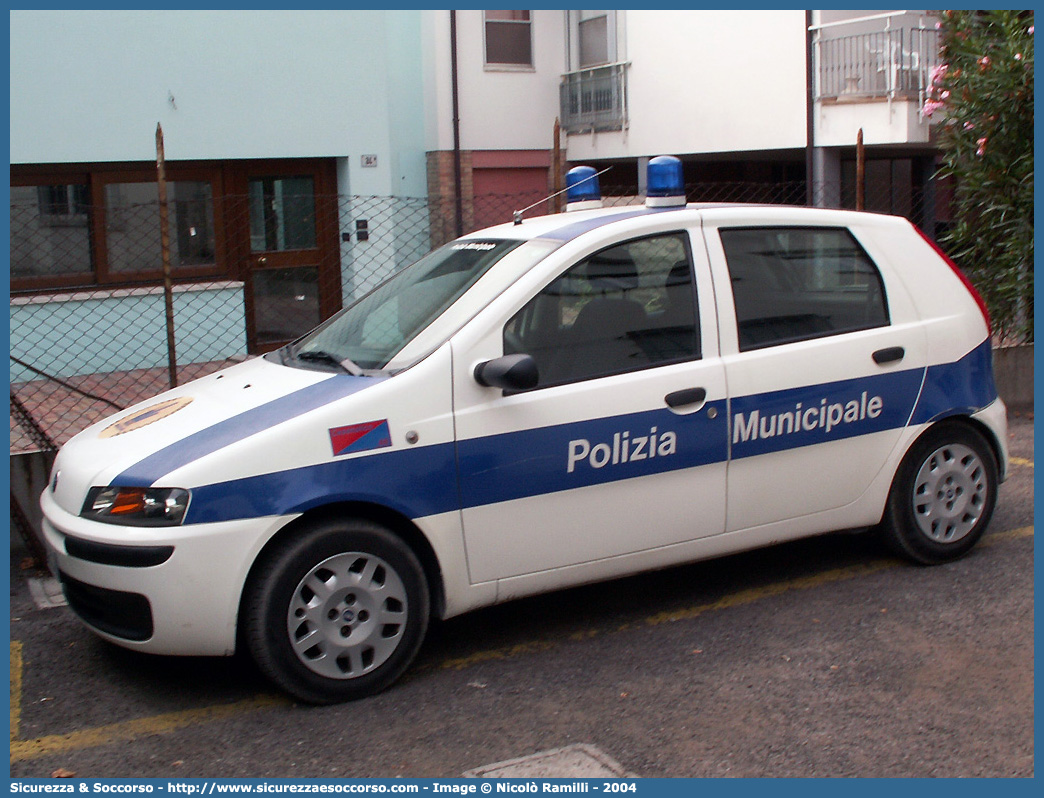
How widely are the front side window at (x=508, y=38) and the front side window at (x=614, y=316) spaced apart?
14.3m

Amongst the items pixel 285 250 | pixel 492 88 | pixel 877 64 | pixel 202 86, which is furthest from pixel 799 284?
pixel 492 88

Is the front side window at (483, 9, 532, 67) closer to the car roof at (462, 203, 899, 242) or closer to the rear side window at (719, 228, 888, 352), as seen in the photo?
the car roof at (462, 203, 899, 242)

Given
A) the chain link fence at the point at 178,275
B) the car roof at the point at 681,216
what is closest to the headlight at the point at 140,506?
the car roof at the point at 681,216

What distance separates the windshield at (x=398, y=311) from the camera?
14.6 ft

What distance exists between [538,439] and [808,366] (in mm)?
1295

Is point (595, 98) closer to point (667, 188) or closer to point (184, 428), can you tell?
point (667, 188)

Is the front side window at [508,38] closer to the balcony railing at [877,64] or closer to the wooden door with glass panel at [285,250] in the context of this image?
the wooden door with glass panel at [285,250]

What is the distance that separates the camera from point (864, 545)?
5773mm

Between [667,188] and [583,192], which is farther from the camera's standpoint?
[583,192]

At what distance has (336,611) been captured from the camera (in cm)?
404

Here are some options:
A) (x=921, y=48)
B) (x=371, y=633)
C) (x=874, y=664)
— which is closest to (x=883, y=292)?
(x=874, y=664)

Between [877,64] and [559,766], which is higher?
[877,64]

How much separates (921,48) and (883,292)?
11565 mm

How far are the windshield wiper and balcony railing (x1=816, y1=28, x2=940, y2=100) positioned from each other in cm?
1211
